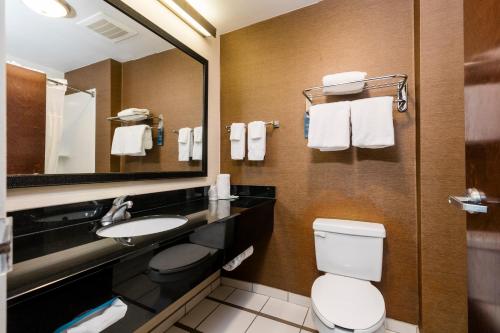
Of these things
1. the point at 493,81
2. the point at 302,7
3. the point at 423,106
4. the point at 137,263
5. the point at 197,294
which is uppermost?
the point at 302,7

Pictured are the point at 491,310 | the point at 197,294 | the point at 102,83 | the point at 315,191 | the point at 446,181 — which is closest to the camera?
the point at 491,310

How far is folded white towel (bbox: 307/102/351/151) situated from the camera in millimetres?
1449

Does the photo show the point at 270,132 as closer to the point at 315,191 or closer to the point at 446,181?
the point at 315,191

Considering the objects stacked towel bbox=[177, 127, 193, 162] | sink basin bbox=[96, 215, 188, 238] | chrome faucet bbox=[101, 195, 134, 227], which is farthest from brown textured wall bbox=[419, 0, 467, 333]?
chrome faucet bbox=[101, 195, 134, 227]

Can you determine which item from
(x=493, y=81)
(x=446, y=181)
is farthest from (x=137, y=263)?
(x=446, y=181)

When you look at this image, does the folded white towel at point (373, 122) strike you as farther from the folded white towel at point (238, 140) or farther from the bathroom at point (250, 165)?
the folded white towel at point (238, 140)

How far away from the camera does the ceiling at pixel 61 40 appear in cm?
88

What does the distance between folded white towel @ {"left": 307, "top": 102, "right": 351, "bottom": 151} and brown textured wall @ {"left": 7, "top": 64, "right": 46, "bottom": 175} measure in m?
1.43

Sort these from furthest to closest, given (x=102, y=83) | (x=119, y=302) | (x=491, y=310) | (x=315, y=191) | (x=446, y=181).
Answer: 1. (x=315, y=191)
2. (x=446, y=181)
3. (x=102, y=83)
4. (x=119, y=302)
5. (x=491, y=310)

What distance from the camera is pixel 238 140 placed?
73.9 inches

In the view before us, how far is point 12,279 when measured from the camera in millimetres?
534

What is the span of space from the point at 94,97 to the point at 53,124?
9.1 inches

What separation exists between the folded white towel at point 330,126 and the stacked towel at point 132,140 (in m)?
1.08

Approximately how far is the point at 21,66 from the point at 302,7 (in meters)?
1.77
